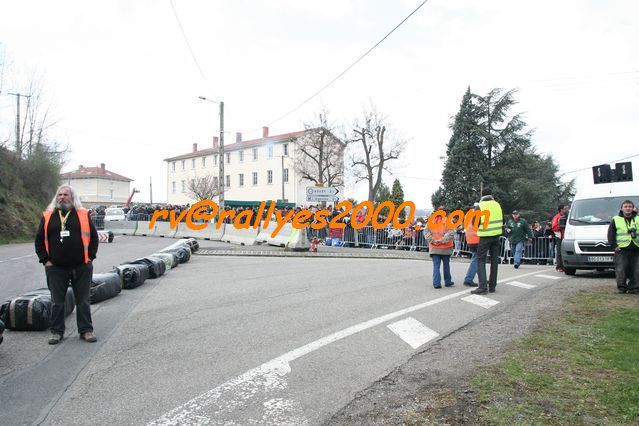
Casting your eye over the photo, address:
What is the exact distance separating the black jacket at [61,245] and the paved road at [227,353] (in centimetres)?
94

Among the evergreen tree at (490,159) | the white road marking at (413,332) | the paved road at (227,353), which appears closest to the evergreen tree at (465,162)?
the evergreen tree at (490,159)

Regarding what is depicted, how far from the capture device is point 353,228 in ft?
83.1

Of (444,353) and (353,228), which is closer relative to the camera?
(444,353)

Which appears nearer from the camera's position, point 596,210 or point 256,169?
point 596,210

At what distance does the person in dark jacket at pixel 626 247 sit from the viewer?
9.38 meters

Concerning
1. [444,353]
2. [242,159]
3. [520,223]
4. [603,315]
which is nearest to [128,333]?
[444,353]

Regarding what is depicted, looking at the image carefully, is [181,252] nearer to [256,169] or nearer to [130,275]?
[130,275]

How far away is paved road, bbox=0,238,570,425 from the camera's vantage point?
3.88 meters

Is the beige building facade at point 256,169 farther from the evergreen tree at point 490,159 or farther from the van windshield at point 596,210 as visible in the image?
the van windshield at point 596,210

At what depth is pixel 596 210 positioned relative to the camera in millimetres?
12758

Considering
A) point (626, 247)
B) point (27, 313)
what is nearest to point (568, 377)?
point (27, 313)

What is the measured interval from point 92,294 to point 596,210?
11592mm

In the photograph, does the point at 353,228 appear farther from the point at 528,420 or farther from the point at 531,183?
the point at 531,183

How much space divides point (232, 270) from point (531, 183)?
38.4 metres
